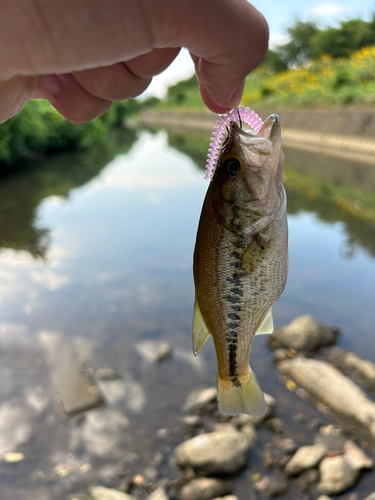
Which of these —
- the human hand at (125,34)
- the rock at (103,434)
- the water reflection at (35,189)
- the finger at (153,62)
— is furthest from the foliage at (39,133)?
the human hand at (125,34)

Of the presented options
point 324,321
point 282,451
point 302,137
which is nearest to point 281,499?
point 282,451

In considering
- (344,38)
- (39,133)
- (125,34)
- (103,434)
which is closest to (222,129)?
(125,34)

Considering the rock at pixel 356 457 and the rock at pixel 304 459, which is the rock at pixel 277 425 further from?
the rock at pixel 356 457

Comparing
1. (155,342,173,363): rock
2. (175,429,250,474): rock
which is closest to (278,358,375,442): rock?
(175,429,250,474): rock

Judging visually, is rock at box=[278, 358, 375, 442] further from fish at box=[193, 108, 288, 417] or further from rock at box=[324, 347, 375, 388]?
fish at box=[193, 108, 288, 417]

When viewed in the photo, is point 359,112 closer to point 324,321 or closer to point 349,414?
point 324,321

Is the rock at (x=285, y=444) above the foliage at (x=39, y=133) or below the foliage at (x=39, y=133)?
above
